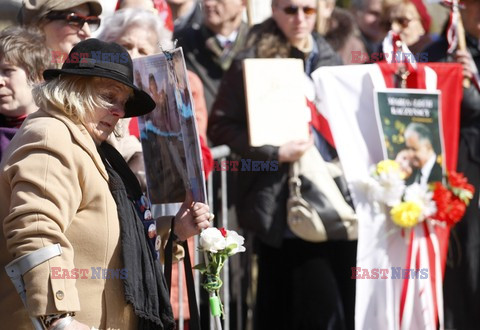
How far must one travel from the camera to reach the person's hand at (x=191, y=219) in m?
4.13

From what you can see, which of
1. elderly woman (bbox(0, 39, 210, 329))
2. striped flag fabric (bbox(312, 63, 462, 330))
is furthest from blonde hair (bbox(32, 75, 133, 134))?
striped flag fabric (bbox(312, 63, 462, 330))

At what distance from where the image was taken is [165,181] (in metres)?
4.34

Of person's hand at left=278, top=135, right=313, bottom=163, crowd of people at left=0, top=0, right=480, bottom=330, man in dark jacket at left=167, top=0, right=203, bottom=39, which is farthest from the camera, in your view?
man in dark jacket at left=167, top=0, right=203, bottom=39


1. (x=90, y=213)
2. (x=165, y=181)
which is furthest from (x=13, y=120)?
(x=90, y=213)

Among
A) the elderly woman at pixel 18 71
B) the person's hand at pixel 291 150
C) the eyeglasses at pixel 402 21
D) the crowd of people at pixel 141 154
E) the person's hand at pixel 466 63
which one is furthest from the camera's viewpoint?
the eyeglasses at pixel 402 21

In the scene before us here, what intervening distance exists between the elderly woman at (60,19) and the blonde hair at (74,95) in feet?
5.20

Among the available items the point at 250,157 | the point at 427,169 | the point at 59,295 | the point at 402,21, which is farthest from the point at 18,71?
the point at 402,21

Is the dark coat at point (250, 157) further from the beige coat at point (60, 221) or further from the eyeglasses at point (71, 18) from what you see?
the beige coat at point (60, 221)

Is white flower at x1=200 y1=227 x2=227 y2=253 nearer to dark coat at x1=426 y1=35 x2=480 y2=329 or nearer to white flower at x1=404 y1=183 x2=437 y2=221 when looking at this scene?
white flower at x1=404 y1=183 x2=437 y2=221

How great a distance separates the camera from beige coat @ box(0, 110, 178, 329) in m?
3.36

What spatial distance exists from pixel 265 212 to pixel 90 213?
2.58 meters

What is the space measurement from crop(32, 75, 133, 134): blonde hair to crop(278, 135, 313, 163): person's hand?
95.1 inches

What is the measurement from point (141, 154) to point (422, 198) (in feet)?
6.21

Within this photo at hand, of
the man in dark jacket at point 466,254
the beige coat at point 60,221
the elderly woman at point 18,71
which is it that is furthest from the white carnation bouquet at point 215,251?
the man in dark jacket at point 466,254
